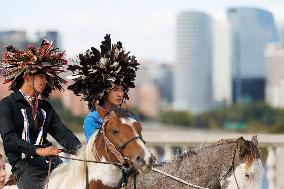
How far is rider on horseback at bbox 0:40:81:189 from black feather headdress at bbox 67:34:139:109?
0.20 metres

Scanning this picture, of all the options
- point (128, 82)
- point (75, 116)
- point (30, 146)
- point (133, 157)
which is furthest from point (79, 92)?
point (75, 116)

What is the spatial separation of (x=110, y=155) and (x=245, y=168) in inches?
74.6

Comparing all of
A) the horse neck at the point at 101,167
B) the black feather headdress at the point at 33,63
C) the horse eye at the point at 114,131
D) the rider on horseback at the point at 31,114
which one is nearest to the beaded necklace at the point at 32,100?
the rider on horseback at the point at 31,114

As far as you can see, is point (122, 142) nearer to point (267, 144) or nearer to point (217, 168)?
point (217, 168)

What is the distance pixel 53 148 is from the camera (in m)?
7.75

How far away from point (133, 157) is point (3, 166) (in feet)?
6.45

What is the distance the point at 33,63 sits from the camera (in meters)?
8.35

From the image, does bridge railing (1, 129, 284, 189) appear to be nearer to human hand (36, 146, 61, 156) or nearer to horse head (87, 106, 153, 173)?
human hand (36, 146, 61, 156)

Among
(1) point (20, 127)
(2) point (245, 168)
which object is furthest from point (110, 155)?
(2) point (245, 168)

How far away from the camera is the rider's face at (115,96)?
27.7ft

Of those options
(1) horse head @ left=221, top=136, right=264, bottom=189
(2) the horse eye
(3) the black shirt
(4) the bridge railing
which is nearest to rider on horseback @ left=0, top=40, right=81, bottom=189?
(3) the black shirt

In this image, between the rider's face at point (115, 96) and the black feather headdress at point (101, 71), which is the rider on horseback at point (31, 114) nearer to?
the black feather headdress at point (101, 71)

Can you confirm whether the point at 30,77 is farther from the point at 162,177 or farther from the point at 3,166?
the point at 162,177

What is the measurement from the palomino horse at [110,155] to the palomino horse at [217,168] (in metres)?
1.57
